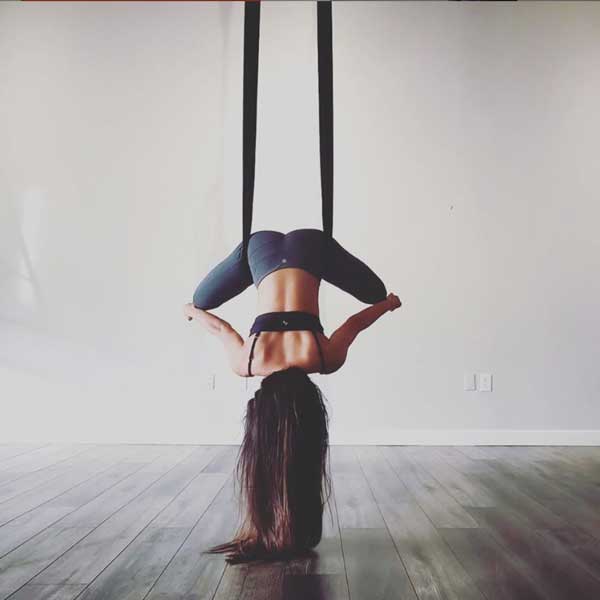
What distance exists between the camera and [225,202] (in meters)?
4.07

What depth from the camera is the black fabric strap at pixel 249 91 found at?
1785 millimetres

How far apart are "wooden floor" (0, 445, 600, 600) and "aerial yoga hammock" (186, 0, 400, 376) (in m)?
0.62

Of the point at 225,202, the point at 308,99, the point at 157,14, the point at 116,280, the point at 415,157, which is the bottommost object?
the point at 116,280

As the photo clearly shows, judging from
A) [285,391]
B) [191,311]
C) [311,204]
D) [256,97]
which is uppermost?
[311,204]

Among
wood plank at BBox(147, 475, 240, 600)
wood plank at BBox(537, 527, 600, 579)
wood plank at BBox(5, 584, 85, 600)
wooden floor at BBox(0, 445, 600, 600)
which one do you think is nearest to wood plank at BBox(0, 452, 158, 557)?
wooden floor at BBox(0, 445, 600, 600)

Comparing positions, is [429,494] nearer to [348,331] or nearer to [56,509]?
[348,331]

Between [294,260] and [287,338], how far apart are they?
1.12ft

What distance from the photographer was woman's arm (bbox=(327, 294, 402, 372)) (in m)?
1.84

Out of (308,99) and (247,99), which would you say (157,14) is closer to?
(308,99)

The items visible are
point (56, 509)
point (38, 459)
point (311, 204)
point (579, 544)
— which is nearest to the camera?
point (579, 544)

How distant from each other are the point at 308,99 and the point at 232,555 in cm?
343

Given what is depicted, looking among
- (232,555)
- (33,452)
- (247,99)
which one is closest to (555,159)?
(247,99)

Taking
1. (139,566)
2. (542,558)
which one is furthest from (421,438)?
Result: (139,566)

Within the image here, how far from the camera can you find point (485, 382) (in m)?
3.88
